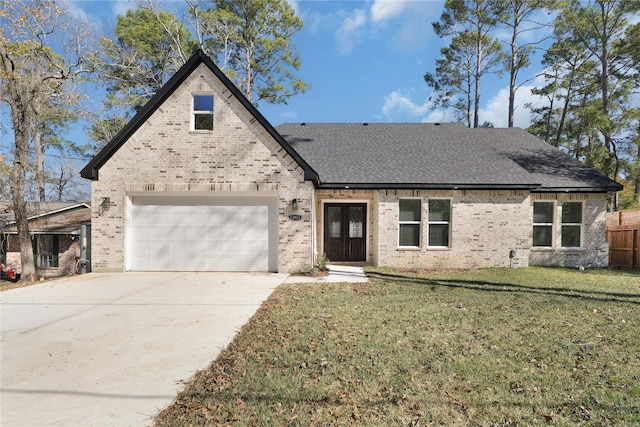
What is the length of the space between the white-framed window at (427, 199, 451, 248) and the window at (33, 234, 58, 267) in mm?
19154

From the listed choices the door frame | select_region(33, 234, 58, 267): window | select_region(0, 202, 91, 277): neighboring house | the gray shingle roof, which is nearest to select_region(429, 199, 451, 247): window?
the gray shingle roof

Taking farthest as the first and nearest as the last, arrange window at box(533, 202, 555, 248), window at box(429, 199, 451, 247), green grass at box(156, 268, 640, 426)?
window at box(533, 202, 555, 248), window at box(429, 199, 451, 247), green grass at box(156, 268, 640, 426)

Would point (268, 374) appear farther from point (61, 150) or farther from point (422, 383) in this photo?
point (61, 150)

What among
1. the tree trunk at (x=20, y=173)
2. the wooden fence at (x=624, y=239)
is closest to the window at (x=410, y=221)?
the wooden fence at (x=624, y=239)

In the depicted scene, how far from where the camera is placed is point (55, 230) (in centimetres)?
1586

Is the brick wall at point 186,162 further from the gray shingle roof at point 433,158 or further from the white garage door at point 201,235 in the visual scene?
the gray shingle roof at point 433,158

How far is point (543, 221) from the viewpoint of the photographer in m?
11.7

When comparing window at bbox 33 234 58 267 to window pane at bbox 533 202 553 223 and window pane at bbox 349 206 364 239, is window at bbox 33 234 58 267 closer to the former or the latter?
window pane at bbox 349 206 364 239

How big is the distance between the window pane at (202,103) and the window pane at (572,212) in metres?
13.2

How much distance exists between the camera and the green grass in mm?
2795

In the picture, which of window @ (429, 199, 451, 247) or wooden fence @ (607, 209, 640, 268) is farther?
wooden fence @ (607, 209, 640, 268)

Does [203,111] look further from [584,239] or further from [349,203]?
[584,239]

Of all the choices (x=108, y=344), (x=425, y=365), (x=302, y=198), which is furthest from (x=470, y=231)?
(x=108, y=344)

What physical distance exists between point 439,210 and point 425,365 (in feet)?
27.3
